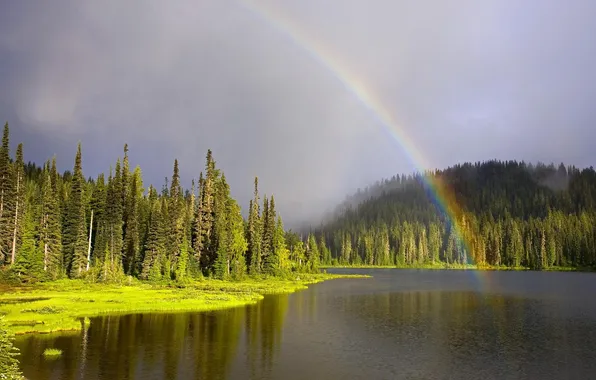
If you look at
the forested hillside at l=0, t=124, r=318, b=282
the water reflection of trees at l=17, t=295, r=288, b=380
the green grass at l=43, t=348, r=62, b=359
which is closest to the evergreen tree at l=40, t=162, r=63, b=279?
the forested hillside at l=0, t=124, r=318, b=282

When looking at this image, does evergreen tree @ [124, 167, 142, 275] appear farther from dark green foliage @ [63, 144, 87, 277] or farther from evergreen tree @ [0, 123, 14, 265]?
evergreen tree @ [0, 123, 14, 265]

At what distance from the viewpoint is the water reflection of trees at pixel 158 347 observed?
35844 millimetres

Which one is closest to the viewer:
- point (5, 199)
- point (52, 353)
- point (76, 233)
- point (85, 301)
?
point (52, 353)

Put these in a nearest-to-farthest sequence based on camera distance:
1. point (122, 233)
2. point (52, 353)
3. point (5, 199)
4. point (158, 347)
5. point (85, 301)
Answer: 1. point (52, 353)
2. point (158, 347)
3. point (85, 301)
4. point (5, 199)
5. point (122, 233)

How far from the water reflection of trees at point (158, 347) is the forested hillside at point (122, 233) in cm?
4778

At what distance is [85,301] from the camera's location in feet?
230

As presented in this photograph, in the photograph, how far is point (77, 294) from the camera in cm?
7844

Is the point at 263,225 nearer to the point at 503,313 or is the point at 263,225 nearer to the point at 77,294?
the point at 77,294

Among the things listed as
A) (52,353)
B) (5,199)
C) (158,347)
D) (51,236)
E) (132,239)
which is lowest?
(158,347)

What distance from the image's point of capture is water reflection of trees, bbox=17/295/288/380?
35844 mm

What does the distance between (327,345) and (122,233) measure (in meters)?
86.2

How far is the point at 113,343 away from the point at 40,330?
9.99 meters

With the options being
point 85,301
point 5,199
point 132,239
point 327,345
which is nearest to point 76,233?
point 132,239

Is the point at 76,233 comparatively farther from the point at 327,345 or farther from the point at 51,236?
the point at 327,345
